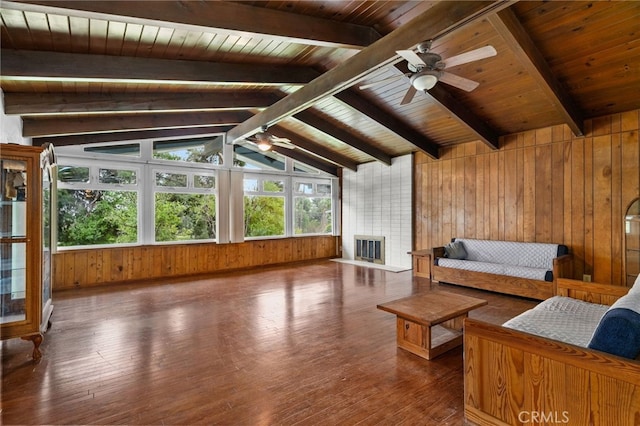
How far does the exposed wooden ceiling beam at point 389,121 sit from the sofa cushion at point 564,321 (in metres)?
3.78

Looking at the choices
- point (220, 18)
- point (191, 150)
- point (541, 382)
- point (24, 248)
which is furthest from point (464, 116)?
point (24, 248)

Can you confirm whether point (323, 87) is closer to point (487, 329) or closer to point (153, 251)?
point (487, 329)

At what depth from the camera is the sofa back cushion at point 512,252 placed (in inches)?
195

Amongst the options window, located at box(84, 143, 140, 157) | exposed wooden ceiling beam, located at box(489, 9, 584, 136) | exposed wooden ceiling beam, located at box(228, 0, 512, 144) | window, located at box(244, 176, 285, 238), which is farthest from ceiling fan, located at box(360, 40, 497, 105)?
window, located at box(84, 143, 140, 157)

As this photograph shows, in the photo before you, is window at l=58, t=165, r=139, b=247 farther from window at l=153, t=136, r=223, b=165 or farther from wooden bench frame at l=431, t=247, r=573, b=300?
wooden bench frame at l=431, t=247, r=573, b=300

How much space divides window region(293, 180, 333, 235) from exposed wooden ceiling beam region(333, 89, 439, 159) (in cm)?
336

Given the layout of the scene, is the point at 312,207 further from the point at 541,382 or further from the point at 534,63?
the point at 541,382

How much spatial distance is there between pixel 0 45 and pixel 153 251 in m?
4.14

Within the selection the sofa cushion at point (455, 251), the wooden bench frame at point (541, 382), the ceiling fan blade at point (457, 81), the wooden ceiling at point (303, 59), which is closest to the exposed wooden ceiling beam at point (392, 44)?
the wooden ceiling at point (303, 59)

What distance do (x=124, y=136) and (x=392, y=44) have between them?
5.33m

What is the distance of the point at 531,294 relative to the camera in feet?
15.1

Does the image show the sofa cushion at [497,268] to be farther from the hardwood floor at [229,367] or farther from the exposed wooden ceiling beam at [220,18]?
the exposed wooden ceiling beam at [220,18]

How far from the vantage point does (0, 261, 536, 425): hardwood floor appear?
203 centimetres

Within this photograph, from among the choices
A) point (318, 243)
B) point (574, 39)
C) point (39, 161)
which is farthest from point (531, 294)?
point (39, 161)
